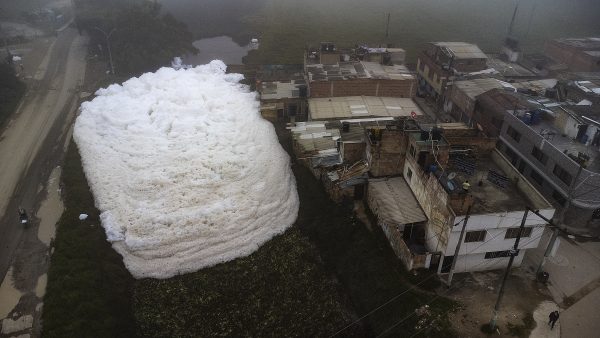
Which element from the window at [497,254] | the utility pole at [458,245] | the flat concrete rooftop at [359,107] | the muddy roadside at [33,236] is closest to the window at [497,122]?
the flat concrete rooftop at [359,107]

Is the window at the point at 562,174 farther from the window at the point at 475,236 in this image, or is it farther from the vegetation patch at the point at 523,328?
the vegetation patch at the point at 523,328

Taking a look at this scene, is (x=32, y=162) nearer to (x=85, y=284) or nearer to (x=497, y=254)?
(x=85, y=284)

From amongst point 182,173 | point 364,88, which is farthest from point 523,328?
point 364,88

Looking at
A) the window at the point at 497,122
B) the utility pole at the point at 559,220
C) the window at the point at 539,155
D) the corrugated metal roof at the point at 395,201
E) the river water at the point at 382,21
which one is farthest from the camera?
the river water at the point at 382,21

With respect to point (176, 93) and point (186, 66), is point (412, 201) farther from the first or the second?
point (186, 66)

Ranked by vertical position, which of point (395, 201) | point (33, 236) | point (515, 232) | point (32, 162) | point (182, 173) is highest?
point (515, 232)

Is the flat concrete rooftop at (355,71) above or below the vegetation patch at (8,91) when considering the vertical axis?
above

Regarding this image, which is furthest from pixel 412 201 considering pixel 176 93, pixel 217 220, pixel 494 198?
pixel 176 93
